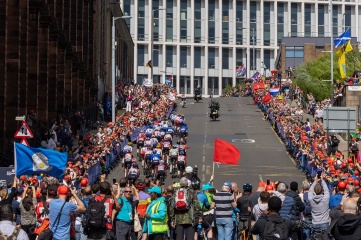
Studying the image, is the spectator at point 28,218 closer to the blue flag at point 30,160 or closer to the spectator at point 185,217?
the spectator at point 185,217

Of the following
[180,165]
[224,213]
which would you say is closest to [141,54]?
[180,165]

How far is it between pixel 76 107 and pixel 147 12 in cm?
8965

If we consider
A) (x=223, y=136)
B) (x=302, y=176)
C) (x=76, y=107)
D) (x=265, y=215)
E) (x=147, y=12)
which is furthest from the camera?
(x=147, y=12)

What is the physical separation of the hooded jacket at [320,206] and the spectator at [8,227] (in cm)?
672

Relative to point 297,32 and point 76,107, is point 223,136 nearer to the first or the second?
point 76,107

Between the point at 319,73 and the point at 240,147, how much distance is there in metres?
49.5

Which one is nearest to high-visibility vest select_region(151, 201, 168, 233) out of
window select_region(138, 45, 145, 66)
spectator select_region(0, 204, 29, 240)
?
spectator select_region(0, 204, 29, 240)

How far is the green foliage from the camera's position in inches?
3728

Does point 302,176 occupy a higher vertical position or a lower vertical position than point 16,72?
lower

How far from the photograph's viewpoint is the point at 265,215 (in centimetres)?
1409

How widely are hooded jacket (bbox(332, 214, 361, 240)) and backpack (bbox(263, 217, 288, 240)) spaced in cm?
67

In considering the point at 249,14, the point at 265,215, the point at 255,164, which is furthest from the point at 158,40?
the point at 265,215

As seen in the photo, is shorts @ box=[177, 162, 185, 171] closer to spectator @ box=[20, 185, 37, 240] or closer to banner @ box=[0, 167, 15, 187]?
banner @ box=[0, 167, 15, 187]

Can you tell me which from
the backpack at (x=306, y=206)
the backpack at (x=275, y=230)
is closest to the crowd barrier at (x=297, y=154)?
the backpack at (x=306, y=206)
